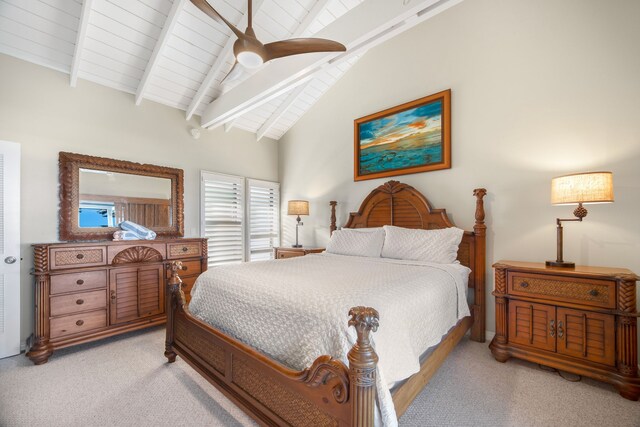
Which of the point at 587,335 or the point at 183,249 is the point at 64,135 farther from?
the point at 587,335

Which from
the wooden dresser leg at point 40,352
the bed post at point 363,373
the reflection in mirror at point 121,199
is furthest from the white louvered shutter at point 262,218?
the bed post at point 363,373

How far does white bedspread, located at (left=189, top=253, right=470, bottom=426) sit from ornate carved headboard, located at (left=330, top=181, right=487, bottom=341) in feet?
1.86

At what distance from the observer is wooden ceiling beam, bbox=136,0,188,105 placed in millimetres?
2600

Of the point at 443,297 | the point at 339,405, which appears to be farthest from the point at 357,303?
the point at 443,297

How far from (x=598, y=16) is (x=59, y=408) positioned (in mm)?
5190

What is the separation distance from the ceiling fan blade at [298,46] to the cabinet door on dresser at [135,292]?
268 centimetres


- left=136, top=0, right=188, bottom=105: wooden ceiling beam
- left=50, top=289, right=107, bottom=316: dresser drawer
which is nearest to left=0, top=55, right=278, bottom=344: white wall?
left=136, top=0, right=188, bottom=105: wooden ceiling beam

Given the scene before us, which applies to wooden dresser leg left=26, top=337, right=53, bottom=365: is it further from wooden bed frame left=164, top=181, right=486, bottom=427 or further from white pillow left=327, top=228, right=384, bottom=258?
white pillow left=327, top=228, right=384, bottom=258

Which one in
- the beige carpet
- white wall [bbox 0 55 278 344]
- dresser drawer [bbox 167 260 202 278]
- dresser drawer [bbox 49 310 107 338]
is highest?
white wall [bbox 0 55 278 344]

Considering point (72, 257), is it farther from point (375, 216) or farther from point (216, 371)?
point (375, 216)

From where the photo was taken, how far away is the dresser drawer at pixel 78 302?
102 inches

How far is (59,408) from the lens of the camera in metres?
1.83

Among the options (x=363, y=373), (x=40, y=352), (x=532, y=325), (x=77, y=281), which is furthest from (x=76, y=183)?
(x=532, y=325)

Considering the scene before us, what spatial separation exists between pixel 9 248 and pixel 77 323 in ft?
3.10
